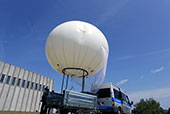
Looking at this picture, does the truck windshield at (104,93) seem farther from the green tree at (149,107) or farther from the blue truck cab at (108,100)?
the green tree at (149,107)

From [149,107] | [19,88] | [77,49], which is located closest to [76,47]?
[77,49]

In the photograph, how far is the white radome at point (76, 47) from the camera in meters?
6.04

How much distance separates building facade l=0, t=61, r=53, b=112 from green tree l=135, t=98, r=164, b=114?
43.0 m

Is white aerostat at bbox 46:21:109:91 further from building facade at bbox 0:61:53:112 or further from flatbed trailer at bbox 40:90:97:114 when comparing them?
building facade at bbox 0:61:53:112

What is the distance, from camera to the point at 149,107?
2089 inches

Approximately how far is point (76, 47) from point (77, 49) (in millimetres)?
120

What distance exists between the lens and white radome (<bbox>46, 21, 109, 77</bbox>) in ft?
19.8

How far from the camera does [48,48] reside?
6836 mm

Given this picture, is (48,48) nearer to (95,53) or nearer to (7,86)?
(95,53)

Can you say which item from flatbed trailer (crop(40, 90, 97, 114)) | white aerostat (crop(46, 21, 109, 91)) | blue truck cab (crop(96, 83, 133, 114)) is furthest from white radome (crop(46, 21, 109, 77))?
blue truck cab (crop(96, 83, 133, 114))

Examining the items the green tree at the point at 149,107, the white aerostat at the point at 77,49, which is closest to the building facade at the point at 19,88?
the white aerostat at the point at 77,49

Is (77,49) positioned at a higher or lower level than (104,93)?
higher

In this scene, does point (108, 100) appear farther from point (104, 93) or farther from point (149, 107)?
point (149, 107)

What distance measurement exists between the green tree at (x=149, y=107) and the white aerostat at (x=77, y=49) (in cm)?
5319
